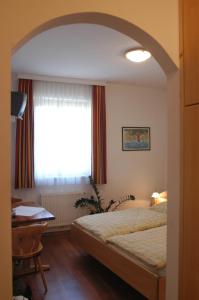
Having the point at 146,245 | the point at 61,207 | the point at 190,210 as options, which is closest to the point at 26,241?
the point at 146,245

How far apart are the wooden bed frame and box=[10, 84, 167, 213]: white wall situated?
1.91 meters

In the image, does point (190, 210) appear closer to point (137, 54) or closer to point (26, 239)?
point (26, 239)

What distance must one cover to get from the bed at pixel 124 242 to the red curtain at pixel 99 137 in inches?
43.6

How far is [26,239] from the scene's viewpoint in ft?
8.85

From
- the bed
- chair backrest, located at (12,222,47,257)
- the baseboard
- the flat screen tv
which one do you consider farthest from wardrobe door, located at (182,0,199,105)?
the baseboard

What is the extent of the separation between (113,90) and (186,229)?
3974 mm

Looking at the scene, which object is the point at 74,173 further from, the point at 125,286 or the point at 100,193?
the point at 125,286

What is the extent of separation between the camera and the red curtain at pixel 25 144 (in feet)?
14.8

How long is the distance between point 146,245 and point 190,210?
1287 millimetres

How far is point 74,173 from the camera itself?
16.2ft

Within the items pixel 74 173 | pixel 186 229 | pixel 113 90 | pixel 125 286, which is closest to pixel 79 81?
pixel 113 90

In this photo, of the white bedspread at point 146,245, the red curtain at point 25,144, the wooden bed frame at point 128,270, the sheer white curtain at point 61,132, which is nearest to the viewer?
the wooden bed frame at point 128,270

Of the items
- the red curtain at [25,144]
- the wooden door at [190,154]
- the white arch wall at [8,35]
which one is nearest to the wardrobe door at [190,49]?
the wooden door at [190,154]

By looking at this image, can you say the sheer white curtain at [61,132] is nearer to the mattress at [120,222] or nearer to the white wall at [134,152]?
the white wall at [134,152]
